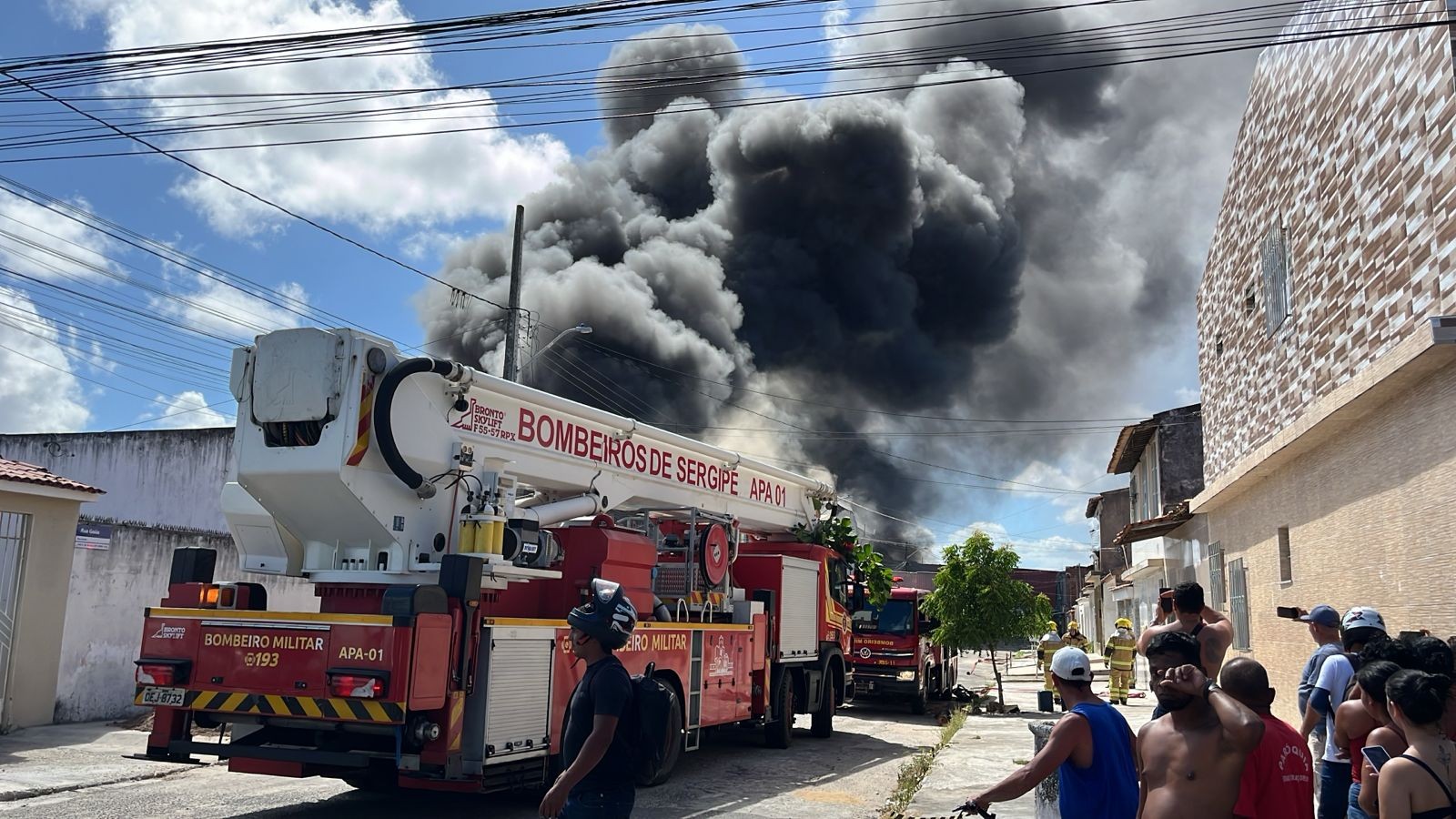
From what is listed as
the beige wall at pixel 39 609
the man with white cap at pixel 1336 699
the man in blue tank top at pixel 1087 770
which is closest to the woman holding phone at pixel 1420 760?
the man in blue tank top at pixel 1087 770

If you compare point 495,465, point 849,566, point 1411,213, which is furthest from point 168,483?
point 1411,213

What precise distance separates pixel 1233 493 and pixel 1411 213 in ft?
22.9

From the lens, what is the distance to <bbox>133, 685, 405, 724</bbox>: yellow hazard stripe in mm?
6551

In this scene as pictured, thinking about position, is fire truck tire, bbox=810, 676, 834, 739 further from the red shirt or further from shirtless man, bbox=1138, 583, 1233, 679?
the red shirt

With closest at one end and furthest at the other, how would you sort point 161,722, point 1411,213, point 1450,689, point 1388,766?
point 1388,766
point 1450,689
point 161,722
point 1411,213

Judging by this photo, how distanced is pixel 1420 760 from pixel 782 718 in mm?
8869

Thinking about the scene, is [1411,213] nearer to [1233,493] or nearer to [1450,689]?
[1450,689]

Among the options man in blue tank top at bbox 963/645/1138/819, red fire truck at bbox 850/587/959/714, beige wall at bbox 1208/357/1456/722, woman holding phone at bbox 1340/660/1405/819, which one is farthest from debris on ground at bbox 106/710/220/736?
beige wall at bbox 1208/357/1456/722

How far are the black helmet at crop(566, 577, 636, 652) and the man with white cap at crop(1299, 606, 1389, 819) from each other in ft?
11.0

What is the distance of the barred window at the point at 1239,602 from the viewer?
45.0ft

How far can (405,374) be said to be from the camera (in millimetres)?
7457

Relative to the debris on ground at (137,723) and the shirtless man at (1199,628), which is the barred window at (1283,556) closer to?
the shirtless man at (1199,628)

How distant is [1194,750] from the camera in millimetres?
3566

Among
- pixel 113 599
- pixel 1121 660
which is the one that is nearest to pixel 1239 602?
pixel 1121 660
